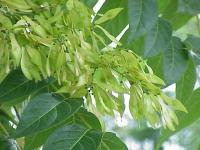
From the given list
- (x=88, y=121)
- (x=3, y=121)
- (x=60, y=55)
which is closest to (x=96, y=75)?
(x=60, y=55)

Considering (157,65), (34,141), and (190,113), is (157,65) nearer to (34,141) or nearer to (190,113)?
(190,113)

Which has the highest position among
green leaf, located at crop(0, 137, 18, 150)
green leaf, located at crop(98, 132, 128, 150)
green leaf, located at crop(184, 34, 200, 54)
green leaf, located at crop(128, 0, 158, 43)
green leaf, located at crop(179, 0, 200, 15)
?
green leaf, located at crop(128, 0, 158, 43)

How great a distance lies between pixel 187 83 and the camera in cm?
94

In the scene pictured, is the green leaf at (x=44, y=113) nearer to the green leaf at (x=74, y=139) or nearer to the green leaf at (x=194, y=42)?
the green leaf at (x=74, y=139)

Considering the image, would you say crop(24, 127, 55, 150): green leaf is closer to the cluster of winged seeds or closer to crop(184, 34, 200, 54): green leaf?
the cluster of winged seeds

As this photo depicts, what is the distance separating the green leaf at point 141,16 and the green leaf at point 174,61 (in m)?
0.09

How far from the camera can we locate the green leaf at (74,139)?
2.31 ft

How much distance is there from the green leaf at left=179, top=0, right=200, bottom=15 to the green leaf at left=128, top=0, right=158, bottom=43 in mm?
113

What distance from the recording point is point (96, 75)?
68 cm

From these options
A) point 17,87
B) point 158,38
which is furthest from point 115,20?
point 17,87

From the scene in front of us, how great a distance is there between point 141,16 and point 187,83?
0.19m

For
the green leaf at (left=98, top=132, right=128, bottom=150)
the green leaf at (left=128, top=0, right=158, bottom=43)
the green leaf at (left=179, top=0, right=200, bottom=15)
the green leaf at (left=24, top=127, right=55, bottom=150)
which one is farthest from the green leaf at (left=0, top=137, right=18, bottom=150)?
the green leaf at (left=179, top=0, right=200, bottom=15)

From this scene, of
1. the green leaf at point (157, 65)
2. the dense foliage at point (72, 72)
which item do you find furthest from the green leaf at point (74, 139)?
the green leaf at point (157, 65)

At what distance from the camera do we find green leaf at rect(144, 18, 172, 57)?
2.74ft
